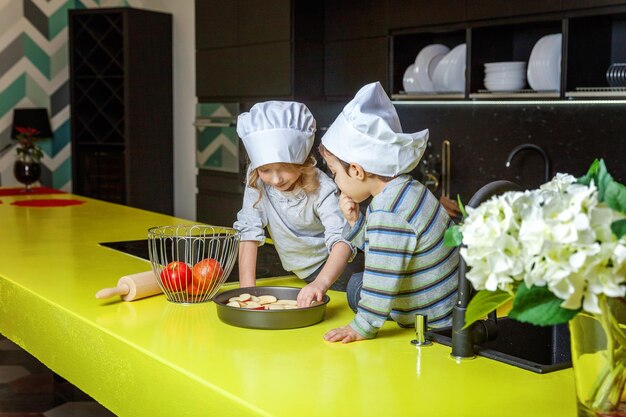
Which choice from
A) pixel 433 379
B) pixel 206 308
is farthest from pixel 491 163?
pixel 433 379

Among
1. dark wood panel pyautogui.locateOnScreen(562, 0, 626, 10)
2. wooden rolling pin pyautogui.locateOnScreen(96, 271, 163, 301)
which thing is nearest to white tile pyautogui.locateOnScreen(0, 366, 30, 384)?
wooden rolling pin pyautogui.locateOnScreen(96, 271, 163, 301)

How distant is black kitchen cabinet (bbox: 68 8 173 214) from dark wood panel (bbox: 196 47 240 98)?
0.71 metres

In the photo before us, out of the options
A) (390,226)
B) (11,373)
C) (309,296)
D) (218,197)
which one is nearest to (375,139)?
(390,226)

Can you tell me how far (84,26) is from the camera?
629cm

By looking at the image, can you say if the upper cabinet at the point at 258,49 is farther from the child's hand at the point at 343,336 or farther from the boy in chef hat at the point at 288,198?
the child's hand at the point at 343,336

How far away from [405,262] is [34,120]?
555 centimetres

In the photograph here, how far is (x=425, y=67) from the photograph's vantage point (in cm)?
430

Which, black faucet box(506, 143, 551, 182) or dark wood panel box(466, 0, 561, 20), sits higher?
dark wood panel box(466, 0, 561, 20)

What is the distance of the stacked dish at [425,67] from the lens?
430cm

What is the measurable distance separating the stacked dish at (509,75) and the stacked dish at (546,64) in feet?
0.26

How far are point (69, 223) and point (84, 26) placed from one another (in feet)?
11.5

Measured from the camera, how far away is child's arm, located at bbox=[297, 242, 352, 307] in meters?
1.69

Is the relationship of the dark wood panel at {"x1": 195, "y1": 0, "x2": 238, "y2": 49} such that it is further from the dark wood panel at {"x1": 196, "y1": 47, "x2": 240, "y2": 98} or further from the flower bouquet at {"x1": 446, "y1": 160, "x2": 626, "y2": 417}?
the flower bouquet at {"x1": 446, "y1": 160, "x2": 626, "y2": 417}

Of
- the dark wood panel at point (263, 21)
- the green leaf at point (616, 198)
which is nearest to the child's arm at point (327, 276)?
the green leaf at point (616, 198)
